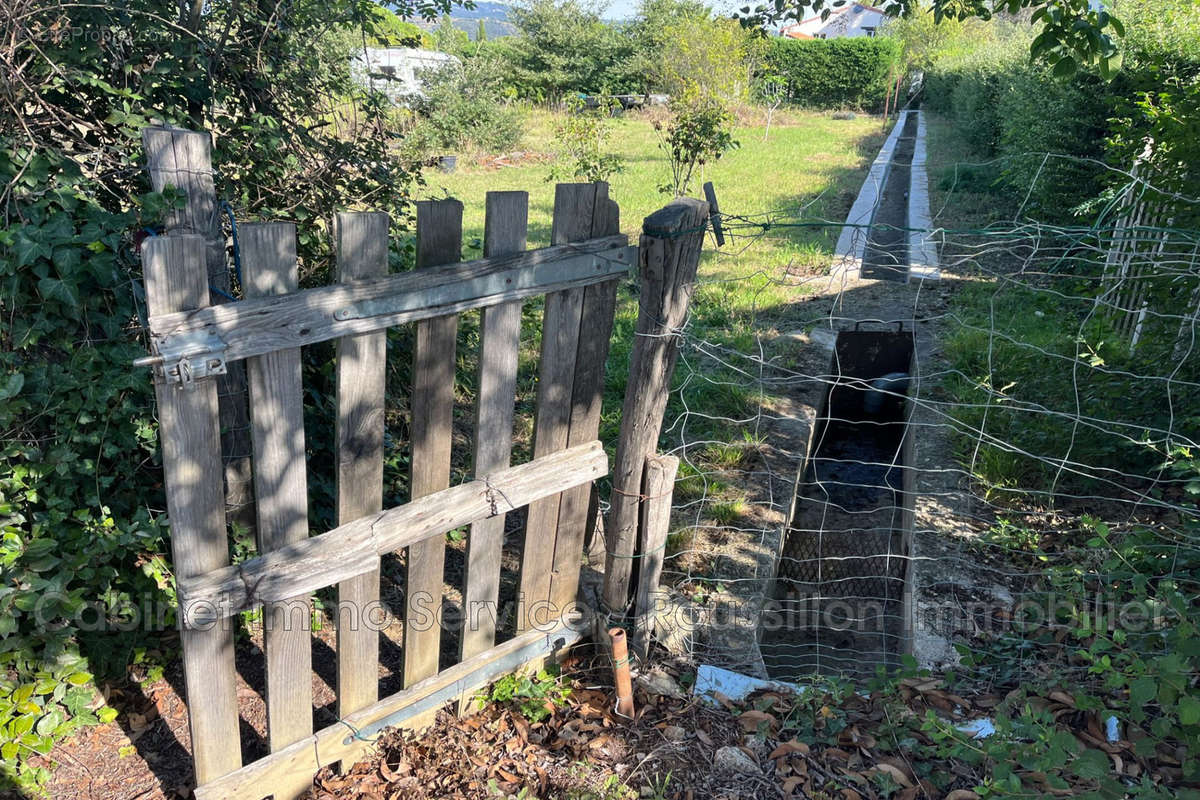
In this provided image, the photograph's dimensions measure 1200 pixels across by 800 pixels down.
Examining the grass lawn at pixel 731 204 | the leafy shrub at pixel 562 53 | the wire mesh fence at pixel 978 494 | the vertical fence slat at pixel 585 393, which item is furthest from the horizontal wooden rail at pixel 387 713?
the leafy shrub at pixel 562 53

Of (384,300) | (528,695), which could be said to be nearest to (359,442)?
→ (384,300)

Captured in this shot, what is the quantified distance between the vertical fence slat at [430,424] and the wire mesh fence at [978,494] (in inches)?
36.0

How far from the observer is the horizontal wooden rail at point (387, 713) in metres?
2.43

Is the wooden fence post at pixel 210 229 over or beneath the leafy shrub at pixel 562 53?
beneath

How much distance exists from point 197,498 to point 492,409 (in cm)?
88

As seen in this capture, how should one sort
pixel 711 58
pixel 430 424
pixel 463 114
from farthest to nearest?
pixel 711 58 → pixel 463 114 → pixel 430 424

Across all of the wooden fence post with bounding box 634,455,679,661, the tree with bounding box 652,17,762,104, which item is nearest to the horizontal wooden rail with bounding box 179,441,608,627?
the wooden fence post with bounding box 634,455,679,661

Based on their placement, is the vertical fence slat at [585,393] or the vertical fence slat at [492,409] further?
the vertical fence slat at [585,393]

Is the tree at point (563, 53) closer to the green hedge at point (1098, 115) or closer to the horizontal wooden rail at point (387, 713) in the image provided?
the green hedge at point (1098, 115)

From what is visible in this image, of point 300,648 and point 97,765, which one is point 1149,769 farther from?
point 97,765

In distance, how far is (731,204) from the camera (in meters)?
12.1

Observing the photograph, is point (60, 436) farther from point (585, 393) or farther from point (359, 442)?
point (585, 393)

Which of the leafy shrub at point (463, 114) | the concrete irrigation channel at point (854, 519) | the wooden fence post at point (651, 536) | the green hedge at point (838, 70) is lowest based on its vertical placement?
the concrete irrigation channel at point (854, 519)

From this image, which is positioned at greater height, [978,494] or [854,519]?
[978,494]
